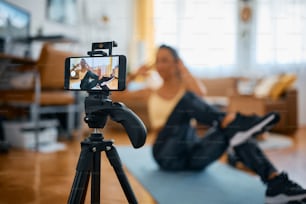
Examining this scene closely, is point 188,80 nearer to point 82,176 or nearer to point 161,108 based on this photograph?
point 161,108

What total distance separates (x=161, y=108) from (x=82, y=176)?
0.75 metres

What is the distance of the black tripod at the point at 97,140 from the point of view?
0.46 metres

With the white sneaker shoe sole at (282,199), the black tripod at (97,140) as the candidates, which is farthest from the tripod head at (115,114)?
the white sneaker shoe sole at (282,199)

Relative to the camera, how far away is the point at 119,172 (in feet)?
1.66

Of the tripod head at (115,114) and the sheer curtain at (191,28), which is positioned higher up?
the sheer curtain at (191,28)

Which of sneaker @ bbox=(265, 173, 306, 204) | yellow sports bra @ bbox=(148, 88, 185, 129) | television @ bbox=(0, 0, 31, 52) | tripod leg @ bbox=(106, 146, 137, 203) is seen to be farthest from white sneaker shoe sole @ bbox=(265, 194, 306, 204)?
television @ bbox=(0, 0, 31, 52)

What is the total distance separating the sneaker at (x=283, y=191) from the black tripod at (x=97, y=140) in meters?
0.39

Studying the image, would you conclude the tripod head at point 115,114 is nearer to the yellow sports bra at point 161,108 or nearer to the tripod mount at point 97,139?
the tripod mount at point 97,139

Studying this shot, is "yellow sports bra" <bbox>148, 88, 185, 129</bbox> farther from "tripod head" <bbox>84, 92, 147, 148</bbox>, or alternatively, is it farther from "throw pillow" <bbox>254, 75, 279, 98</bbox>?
"throw pillow" <bbox>254, 75, 279, 98</bbox>

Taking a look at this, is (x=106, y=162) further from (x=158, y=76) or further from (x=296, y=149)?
(x=296, y=149)

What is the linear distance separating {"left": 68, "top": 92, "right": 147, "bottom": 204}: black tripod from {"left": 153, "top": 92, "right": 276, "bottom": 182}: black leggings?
1.65 ft

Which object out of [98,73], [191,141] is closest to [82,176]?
[98,73]

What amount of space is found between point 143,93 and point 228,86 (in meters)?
1.33

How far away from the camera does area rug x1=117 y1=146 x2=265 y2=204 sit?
2.32 feet
